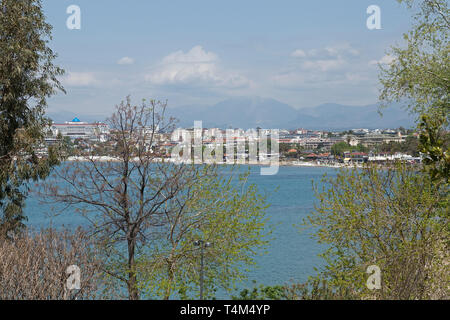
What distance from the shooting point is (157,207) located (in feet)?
47.3

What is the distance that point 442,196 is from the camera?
44.0 ft

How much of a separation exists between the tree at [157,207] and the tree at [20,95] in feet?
6.02

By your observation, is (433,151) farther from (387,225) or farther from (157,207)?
(157,207)

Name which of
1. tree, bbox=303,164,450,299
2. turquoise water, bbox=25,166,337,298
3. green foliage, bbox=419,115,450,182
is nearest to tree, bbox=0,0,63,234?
turquoise water, bbox=25,166,337,298

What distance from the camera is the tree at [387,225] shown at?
36.0 feet

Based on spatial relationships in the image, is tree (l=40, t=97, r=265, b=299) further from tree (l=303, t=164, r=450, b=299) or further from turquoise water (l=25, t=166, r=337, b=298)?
tree (l=303, t=164, r=450, b=299)

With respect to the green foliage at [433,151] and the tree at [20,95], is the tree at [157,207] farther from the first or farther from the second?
the green foliage at [433,151]

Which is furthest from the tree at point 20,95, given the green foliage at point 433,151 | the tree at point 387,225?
the green foliage at point 433,151

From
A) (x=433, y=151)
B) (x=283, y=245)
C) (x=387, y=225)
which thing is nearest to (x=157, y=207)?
(x=387, y=225)

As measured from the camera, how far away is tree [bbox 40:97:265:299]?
44.5 feet

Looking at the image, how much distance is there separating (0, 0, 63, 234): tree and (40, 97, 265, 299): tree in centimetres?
183

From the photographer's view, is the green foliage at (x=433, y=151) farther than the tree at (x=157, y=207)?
No
